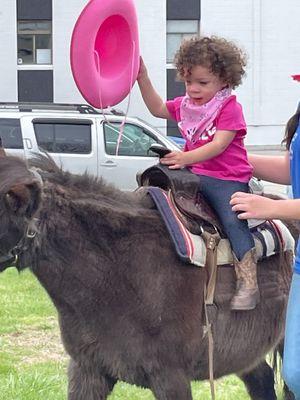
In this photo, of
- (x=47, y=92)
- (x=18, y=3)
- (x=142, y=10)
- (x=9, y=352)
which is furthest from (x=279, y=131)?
(x=9, y=352)

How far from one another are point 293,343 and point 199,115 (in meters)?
1.41

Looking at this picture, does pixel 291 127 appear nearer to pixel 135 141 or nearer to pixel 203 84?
pixel 203 84

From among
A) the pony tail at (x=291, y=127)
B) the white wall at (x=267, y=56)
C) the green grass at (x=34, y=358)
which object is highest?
the white wall at (x=267, y=56)

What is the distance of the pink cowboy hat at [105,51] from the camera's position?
4.09m

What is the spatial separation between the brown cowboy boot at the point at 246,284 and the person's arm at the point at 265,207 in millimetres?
732

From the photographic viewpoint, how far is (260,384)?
529 cm

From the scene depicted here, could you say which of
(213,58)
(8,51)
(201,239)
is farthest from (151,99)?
(8,51)

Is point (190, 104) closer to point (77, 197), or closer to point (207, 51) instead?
point (207, 51)

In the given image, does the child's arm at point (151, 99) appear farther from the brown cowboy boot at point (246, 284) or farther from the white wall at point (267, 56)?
the white wall at point (267, 56)

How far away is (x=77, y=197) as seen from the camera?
153 inches

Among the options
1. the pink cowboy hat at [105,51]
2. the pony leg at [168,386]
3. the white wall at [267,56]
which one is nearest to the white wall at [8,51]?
the white wall at [267,56]

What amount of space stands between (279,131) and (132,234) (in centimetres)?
2563

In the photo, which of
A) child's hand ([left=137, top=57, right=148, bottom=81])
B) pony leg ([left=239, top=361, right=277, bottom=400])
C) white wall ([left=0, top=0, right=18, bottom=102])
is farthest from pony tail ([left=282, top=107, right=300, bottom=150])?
white wall ([left=0, top=0, right=18, bottom=102])

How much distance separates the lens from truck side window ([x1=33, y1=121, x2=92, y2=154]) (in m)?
16.0
